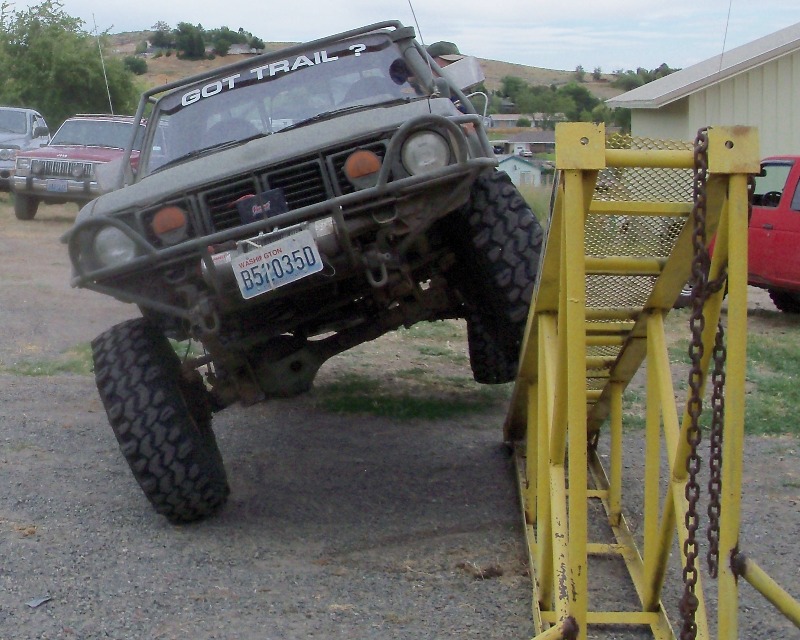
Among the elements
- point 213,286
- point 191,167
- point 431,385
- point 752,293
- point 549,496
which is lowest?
point 752,293

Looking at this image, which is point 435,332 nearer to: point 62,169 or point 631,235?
point 631,235

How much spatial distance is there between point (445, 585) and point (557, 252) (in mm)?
1343

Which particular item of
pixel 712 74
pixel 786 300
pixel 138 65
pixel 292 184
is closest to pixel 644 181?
pixel 292 184

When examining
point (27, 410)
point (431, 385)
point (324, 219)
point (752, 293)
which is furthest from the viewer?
point (752, 293)

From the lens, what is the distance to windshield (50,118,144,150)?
637 inches

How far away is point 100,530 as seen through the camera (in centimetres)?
466

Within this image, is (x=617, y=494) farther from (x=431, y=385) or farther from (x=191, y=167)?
(x=431, y=385)

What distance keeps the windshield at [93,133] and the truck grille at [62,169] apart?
0.57 m

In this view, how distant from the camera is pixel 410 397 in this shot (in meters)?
7.11

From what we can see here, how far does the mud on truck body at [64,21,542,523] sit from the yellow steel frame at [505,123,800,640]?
0.72m

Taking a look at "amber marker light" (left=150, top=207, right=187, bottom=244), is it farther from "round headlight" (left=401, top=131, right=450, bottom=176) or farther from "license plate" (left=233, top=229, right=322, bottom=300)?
"round headlight" (left=401, top=131, right=450, bottom=176)

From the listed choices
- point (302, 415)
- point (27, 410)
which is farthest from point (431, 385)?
point (27, 410)

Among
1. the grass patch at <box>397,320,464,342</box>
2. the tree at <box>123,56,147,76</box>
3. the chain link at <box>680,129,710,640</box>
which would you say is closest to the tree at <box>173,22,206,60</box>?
the tree at <box>123,56,147,76</box>

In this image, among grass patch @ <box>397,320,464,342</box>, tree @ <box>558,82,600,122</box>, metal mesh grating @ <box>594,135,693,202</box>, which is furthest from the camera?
tree @ <box>558,82,600,122</box>
